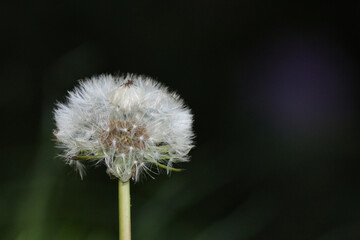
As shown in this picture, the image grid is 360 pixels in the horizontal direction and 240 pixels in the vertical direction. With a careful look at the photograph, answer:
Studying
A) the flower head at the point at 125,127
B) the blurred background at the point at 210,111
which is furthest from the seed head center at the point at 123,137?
the blurred background at the point at 210,111

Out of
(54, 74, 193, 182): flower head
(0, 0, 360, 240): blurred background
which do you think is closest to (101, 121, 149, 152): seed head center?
(54, 74, 193, 182): flower head

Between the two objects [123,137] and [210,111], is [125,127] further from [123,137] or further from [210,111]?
[210,111]

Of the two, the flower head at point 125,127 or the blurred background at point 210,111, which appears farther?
the blurred background at point 210,111

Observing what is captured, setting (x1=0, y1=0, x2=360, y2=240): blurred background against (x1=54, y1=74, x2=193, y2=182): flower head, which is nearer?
(x1=54, y1=74, x2=193, y2=182): flower head

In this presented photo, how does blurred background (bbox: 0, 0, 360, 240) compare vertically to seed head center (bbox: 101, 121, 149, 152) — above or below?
above

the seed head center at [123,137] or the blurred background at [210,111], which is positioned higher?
the blurred background at [210,111]

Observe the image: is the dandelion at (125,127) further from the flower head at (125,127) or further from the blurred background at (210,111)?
the blurred background at (210,111)

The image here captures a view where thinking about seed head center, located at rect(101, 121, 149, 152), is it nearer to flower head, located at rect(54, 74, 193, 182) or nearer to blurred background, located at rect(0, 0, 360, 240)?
flower head, located at rect(54, 74, 193, 182)
